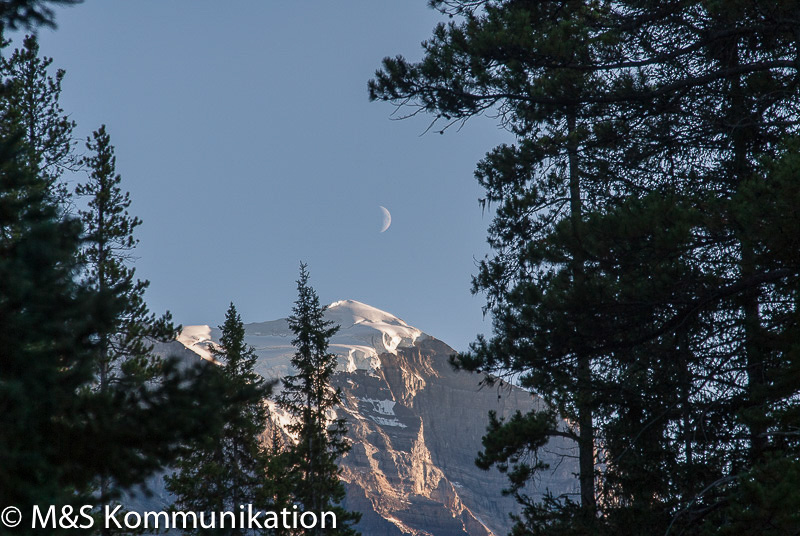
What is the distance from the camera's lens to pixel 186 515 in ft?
74.9

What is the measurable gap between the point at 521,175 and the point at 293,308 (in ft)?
53.2

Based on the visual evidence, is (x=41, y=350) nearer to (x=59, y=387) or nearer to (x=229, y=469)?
(x=59, y=387)

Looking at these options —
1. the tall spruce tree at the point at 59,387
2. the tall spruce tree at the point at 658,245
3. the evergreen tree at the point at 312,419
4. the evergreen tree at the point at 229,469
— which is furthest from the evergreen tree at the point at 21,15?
the evergreen tree at the point at 312,419

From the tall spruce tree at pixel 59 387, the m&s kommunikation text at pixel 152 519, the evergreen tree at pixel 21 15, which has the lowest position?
the m&s kommunikation text at pixel 152 519

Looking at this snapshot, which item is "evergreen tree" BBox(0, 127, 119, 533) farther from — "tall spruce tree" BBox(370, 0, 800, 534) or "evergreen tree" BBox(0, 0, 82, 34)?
"tall spruce tree" BBox(370, 0, 800, 534)

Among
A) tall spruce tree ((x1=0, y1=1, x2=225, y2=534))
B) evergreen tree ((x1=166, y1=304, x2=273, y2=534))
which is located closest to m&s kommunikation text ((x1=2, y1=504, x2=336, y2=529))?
tall spruce tree ((x1=0, y1=1, x2=225, y2=534))

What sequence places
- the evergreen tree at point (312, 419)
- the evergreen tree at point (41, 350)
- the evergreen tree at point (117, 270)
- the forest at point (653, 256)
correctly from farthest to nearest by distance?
the evergreen tree at point (312, 419) < the evergreen tree at point (117, 270) < the forest at point (653, 256) < the evergreen tree at point (41, 350)

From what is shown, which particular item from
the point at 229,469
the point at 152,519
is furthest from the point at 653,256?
the point at 229,469

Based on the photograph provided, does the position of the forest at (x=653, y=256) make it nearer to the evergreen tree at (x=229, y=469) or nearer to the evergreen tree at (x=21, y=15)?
the evergreen tree at (x=21, y=15)

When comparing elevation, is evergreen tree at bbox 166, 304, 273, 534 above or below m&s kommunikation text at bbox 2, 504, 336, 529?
above

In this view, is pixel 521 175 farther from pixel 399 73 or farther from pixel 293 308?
pixel 293 308

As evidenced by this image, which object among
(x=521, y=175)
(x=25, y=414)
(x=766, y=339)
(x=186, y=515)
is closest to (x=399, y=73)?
(x=521, y=175)

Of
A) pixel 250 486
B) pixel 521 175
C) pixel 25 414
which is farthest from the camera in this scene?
pixel 250 486

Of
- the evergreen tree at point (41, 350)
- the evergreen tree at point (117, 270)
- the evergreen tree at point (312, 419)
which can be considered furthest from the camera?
the evergreen tree at point (312, 419)
